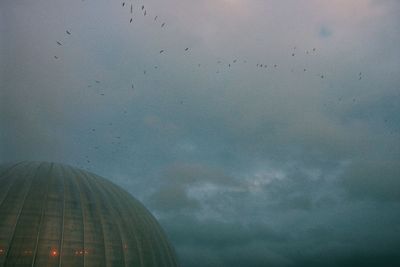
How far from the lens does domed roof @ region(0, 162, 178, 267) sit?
118ft

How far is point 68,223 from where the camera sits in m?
38.3

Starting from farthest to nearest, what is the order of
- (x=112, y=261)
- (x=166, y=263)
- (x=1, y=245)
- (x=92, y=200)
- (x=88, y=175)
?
1. (x=88, y=175)
2. (x=166, y=263)
3. (x=92, y=200)
4. (x=112, y=261)
5. (x=1, y=245)

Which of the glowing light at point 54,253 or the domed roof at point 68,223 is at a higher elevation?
the domed roof at point 68,223

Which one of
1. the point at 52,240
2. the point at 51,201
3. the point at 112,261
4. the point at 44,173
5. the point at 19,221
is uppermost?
the point at 44,173

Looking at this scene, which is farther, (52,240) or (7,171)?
(7,171)

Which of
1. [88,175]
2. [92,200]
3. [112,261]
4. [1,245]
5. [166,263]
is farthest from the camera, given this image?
[88,175]

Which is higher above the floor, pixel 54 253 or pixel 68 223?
pixel 68 223

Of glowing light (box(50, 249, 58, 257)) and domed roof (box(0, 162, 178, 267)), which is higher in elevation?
domed roof (box(0, 162, 178, 267))

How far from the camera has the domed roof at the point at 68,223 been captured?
1417 inches

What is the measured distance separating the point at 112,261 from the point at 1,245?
10922mm

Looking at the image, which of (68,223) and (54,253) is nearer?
(54,253)

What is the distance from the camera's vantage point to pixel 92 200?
4291cm

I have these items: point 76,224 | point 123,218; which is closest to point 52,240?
point 76,224

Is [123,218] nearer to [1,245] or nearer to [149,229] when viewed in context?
[149,229]
